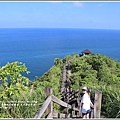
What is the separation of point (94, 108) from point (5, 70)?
5.63 ft

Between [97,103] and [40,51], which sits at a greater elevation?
[40,51]

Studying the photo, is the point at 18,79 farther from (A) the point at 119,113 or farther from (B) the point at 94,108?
(A) the point at 119,113

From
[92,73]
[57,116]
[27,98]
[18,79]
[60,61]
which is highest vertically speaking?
[60,61]

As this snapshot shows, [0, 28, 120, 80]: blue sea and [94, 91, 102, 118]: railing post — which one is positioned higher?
[0, 28, 120, 80]: blue sea

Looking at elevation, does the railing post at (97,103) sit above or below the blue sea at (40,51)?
below

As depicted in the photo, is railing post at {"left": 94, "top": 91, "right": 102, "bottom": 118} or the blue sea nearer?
railing post at {"left": 94, "top": 91, "right": 102, "bottom": 118}

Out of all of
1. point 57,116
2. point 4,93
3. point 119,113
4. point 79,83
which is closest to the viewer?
point 4,93

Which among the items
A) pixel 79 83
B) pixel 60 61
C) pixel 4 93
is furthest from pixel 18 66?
pixel 60 61

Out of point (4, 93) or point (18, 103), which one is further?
point (18, 103)

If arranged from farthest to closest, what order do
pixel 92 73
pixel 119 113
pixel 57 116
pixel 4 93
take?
pixel 92 73
pixel 57 116
pixel 119 113
pixel 4 93

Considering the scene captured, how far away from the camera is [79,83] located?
12375 mm

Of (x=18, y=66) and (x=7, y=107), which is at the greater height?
(x=18, y=66)

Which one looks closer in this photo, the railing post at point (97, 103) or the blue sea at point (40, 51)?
the railing post at point (97, 103)

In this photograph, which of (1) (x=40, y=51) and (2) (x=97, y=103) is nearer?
(2) (x=97, y=103)
